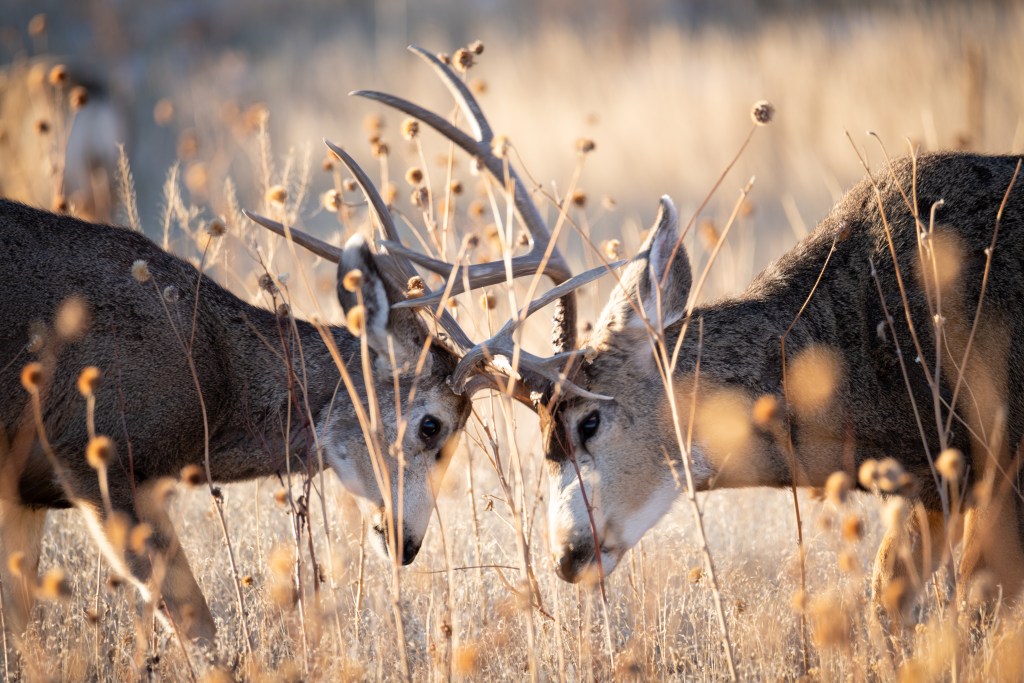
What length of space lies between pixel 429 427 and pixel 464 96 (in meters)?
1.35

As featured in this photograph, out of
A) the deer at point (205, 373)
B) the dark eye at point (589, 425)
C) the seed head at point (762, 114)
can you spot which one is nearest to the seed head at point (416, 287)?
the deer at point (205, 373)

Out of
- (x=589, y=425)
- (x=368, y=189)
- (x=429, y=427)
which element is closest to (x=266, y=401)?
(x=429, y=427)

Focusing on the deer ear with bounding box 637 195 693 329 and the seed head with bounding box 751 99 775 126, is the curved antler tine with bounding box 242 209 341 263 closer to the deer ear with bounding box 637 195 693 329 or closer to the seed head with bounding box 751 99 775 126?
the deer ear with bounding box 637 195 693 329

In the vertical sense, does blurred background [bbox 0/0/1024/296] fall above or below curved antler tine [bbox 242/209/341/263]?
above

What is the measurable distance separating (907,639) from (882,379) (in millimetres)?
1000

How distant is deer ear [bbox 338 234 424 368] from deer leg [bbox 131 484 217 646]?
3.34 feet

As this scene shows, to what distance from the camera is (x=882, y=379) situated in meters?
4.66

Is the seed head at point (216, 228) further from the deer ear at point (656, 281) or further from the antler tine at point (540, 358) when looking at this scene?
the deer ear at point (656, 281)

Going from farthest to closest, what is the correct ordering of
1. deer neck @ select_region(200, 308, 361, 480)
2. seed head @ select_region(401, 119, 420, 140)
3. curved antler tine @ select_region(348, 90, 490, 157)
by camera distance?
seed head @ select_region(401, 119, 420, 140) → deer neck @ select_region(200, 308, 361, 480) → curved antler tine @ select_region(348, 90, 490, 157)

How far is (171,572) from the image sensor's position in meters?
4.68

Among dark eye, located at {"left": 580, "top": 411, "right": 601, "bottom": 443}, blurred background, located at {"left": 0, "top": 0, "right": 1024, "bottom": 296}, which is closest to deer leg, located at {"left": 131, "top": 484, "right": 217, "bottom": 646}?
dark eye, located at {"left": 580, "top": 411, "right": 601, "bottom": 443}

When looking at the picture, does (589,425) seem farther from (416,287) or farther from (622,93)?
(622,93)

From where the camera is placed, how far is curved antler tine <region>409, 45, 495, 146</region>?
182 inches

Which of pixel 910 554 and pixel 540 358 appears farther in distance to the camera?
pixel 910 554
